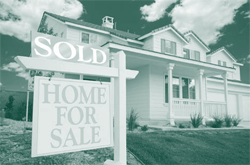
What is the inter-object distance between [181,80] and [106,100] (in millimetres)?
10159

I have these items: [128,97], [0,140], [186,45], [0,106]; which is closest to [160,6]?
[186,45]

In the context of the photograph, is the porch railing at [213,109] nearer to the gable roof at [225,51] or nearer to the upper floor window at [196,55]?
the upper floor window at [196,55]

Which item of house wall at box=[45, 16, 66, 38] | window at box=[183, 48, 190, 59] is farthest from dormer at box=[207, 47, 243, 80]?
house wall at box=[45, 16, 66, 38]

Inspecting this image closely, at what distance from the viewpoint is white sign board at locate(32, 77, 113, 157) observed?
6.18 ft

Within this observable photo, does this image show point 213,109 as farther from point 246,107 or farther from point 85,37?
point 85,37

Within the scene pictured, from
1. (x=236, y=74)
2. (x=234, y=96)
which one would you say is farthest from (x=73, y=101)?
(x=236, y=74)

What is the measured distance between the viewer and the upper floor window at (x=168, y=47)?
12.0m

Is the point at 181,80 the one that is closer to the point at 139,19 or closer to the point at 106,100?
the point at 139,19

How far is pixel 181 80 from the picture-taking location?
1176 cm

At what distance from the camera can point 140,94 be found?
1082 centimetres

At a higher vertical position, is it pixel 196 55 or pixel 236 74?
pixel 196 55

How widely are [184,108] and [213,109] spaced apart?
2303 millimetres

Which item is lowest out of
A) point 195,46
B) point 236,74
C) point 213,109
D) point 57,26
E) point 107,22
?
point 213,109

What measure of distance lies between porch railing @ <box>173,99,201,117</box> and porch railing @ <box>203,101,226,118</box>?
0.68 m
